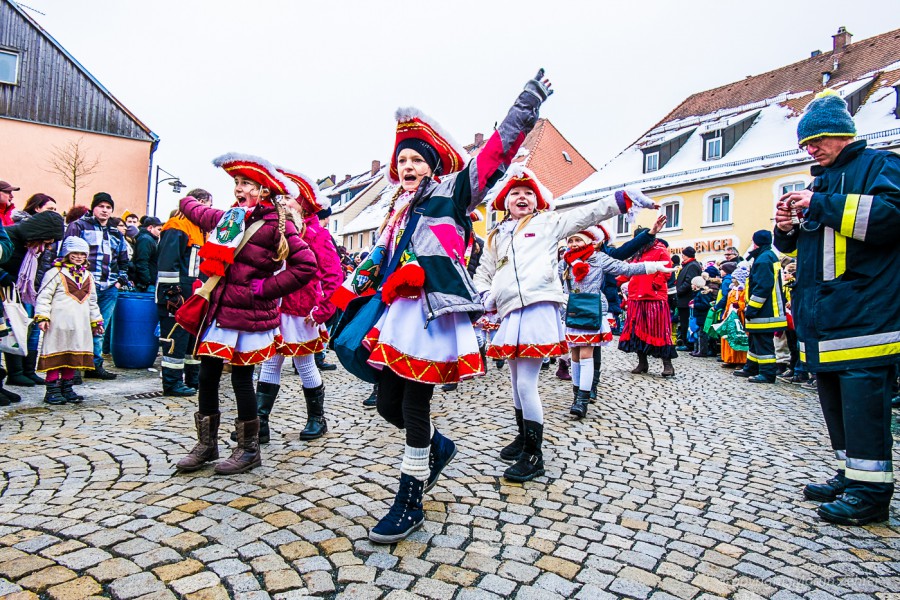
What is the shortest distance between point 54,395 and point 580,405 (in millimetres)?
5021

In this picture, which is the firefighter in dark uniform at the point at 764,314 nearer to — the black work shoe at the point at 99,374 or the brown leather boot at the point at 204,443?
the brown leather boot at the point at 204,443

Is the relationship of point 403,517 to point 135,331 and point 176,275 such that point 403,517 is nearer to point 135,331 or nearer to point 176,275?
point 176,275

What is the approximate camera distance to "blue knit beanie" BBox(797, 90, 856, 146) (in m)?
3.35

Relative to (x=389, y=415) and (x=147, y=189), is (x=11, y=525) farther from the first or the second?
(x=147, y=189)

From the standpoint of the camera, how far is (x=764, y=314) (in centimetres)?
852

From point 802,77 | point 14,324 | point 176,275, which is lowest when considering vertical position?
point 14,324

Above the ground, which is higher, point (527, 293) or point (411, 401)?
point (527, 293)

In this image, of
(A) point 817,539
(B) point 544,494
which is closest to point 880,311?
(A) point 817,539

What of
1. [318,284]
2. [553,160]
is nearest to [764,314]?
[318,284]

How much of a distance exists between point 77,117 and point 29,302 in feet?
72.0

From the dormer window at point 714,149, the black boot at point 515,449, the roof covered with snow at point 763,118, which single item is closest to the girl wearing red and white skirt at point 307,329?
the black boot at point 515,449

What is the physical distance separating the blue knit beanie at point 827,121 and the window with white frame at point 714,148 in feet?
77.8

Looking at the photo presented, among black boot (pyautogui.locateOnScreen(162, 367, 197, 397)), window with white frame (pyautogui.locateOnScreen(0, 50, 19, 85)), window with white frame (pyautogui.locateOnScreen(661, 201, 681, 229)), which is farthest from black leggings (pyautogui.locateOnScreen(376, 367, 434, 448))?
window with white frame (pyautogui.locateOnScreen(0, 50, 19, 85))

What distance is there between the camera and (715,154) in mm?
25000
